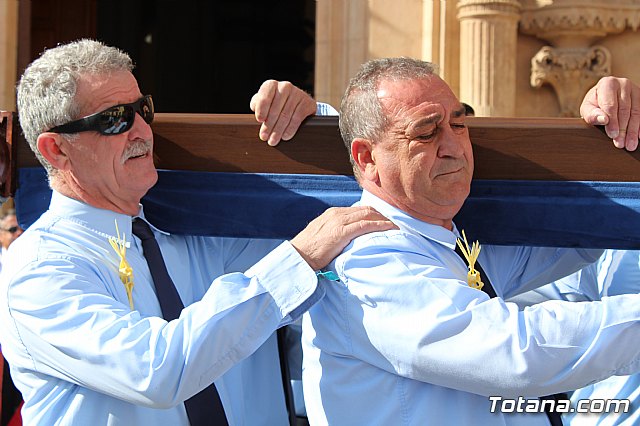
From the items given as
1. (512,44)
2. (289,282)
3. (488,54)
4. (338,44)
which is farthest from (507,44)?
(289,282)

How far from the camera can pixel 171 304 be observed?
2604mm

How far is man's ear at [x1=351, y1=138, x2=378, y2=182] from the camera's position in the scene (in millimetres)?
2438

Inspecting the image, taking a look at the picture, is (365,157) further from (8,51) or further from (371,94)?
(8,51)

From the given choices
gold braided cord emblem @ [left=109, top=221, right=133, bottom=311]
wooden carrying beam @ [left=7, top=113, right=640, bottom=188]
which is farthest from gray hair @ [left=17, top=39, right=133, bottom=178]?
gold braided cord emblem @ [left=109, top=221, right=133, bottom=311]

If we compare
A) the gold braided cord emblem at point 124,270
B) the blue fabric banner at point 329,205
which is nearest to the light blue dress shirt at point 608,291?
the blue fabric banner at point 329,205

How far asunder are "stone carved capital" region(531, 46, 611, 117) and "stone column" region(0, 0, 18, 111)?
11.7 ft

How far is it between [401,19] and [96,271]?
441cm

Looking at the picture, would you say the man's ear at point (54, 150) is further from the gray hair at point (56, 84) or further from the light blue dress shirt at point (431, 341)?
the light blue dress shirt at point (431, 341)

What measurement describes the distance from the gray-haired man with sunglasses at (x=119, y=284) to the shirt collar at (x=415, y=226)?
60 mm

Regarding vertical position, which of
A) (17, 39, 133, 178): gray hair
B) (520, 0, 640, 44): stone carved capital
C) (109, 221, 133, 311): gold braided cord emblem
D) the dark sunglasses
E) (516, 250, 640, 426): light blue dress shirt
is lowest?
(516, 250, 640, 426): light blue dress shirt

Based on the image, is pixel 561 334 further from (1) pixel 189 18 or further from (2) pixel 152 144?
(1) pixel 189 18

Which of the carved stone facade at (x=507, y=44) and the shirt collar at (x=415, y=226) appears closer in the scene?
the shirt collar at (x=415, y=226)

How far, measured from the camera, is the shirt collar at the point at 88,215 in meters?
2.63

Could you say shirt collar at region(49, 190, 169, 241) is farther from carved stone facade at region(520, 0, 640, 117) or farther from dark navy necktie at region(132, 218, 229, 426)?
carved stone facade at region(520, 0, 640, 117)
